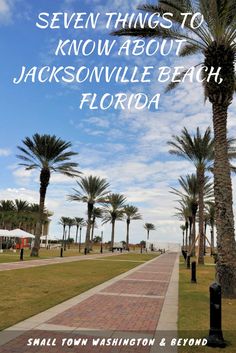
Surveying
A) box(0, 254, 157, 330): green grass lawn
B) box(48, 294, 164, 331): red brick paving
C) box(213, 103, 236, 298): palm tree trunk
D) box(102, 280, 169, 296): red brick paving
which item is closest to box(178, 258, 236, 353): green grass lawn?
box(48, 294, 164, 331): red brick paving

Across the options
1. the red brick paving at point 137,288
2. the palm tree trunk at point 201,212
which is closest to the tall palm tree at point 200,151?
the palm tree trunk at point 201,212

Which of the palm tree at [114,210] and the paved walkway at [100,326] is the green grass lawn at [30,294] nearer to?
the paved walkway at [100,326]

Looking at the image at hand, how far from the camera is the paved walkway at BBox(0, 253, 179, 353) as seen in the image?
6426 millimetres

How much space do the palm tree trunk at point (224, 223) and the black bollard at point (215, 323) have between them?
6433 millimetres

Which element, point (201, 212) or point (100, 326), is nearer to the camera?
point (100, 326)

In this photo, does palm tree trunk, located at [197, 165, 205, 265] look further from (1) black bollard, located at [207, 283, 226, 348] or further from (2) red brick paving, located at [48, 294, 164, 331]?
(1) black bollard, located at [207, 283, 226, 348]

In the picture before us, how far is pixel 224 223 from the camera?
13.5 metres

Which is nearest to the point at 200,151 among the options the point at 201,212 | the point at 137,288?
the point at 201,212

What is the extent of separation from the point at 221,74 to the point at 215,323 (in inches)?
378

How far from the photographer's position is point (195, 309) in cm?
1059

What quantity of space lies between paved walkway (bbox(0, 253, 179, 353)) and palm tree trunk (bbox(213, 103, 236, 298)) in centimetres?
210

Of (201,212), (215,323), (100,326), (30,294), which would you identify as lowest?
(100,326)

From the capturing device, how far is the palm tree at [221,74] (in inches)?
527

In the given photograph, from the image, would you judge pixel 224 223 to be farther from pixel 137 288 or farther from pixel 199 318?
pixel 199 318
